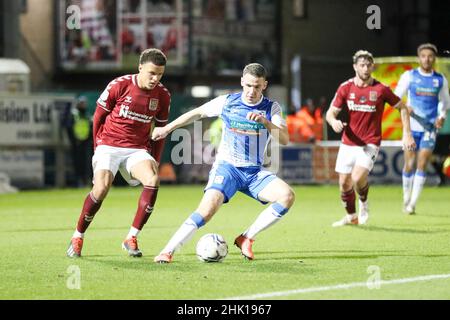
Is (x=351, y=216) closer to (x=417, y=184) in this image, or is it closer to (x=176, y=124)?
(x=417, y=184)

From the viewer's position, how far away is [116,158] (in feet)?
34.8

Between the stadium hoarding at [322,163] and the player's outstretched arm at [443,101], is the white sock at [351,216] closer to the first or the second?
the player's outstretched arm at [443,101]

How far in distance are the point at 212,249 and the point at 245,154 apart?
0.99 metres

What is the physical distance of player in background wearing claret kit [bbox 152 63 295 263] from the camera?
9.84 m

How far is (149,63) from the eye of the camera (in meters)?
10.3

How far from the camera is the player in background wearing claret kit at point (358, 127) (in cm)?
1382

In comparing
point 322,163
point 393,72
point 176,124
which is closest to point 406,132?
point 176,124

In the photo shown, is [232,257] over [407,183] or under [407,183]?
over

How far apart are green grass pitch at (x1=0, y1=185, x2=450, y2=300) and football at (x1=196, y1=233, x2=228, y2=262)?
125 mm

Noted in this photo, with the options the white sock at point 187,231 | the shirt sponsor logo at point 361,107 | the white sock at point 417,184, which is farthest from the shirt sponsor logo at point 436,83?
the white sock at point 187,231

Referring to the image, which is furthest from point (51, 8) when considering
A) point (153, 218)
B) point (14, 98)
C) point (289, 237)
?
point (289, 237)

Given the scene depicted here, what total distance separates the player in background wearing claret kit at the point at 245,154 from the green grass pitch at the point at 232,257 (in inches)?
18.9

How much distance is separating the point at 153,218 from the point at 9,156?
→ 9.15 meters

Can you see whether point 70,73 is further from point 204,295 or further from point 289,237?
point 204,295
